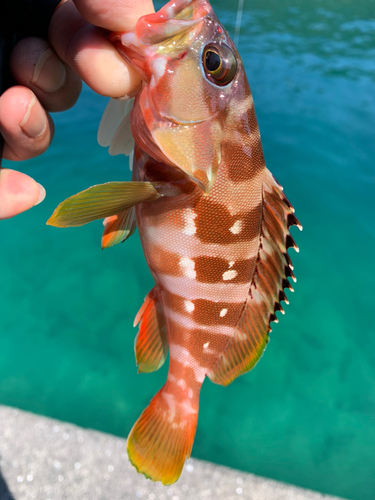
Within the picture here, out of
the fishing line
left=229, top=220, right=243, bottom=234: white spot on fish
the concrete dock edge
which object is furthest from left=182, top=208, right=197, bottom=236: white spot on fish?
the fishing line

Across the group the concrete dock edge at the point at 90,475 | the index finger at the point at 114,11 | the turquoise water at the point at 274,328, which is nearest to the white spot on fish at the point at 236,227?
the index finger at the point at 114,11

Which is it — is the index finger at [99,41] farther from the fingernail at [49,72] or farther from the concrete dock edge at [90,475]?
the concrete dock edge at [90,475]

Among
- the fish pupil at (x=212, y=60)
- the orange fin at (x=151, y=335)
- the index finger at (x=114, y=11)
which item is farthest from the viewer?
the orange fin at (x=151, y=335)

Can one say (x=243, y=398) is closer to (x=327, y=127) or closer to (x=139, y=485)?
(x=139, y=485)

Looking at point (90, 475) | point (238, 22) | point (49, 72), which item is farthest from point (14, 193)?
point (238, 22)

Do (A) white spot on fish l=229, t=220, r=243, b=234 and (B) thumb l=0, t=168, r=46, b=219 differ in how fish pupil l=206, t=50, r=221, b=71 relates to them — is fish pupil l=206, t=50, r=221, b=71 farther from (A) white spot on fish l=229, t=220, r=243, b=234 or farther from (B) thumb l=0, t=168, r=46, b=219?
(B) thumb l=0, t=168, r=46, b=219

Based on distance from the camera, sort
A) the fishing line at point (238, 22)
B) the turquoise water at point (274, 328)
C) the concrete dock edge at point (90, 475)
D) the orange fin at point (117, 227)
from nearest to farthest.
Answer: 1. the orange fin at point (117, 227)
2. the concrete dock edge at point (90, 475)
3. the turquoise water at point (274, 328)
4. the fishing line at point (238, 22)
